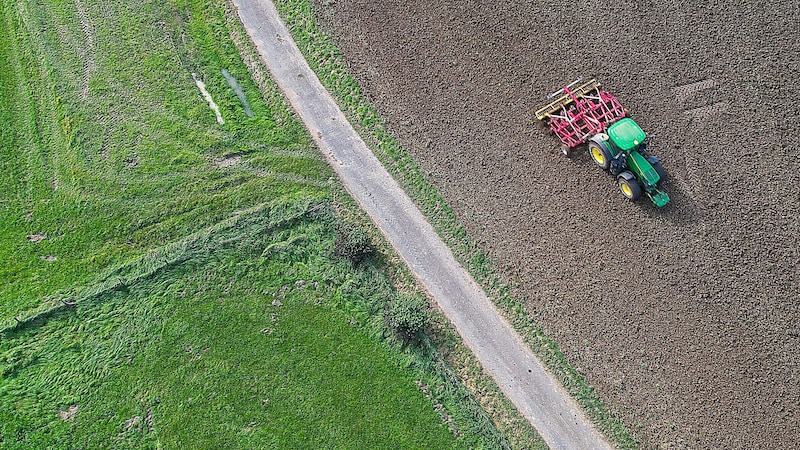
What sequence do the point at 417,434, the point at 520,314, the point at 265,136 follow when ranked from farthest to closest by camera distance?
1. the point at 265,136
2. the point at 520,314
3. the point at 417,434

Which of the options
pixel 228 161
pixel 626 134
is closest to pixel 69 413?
pixel 228 161

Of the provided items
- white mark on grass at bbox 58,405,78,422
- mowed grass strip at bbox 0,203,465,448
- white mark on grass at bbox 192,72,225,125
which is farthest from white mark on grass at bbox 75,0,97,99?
white mark on grass at bbox 58,405,78,422

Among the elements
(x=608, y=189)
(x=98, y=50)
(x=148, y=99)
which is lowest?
(x=608, y=189)

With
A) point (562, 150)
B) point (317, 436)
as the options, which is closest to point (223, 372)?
point (317, 436)

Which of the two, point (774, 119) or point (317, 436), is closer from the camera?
point (317, 436)

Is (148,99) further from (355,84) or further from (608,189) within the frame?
(608,189)

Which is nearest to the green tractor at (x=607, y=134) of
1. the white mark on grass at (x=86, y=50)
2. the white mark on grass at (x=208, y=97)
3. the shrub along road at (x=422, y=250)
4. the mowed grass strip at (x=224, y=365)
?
the shrub along road at (x=422, y=250)
